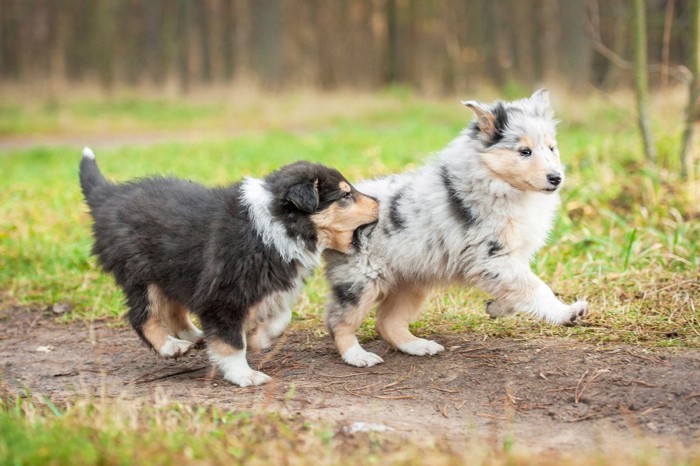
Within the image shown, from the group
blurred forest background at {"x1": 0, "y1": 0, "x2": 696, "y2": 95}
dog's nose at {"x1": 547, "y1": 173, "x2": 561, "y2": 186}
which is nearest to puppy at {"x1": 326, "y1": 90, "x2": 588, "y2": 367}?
dog's nose at {"x1": 547, "y1": 173, "x2": 561, "y2": 186}

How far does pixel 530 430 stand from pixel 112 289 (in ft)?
14.4

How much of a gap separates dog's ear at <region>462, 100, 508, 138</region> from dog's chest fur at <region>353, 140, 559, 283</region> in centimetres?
21

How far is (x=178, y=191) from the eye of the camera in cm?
540

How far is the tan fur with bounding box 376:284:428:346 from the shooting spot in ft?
18.5

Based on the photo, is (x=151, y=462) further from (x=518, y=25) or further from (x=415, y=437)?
(x=518, y=25)

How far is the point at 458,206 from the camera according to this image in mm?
5246

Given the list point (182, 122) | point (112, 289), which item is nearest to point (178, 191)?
point (112, 289)

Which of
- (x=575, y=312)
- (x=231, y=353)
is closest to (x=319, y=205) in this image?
(x=231, y=353)

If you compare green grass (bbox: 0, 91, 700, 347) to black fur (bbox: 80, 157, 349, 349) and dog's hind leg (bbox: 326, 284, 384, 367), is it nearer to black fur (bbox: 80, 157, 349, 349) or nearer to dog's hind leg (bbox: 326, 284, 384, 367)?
dog's hind leg (bbox: 326, 284, 384, 367)

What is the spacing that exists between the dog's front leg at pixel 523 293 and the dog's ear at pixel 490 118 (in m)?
0.82

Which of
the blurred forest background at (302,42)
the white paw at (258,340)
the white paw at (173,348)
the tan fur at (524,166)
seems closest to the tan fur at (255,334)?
the white paw at (258,340)

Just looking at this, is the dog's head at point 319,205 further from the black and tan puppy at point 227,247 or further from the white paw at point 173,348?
the white paw at point 173,348

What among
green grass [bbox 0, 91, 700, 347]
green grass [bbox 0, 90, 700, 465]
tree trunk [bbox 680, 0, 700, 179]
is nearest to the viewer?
green grass [bbox 0, 90, 700, 465]

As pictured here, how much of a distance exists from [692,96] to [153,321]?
5.77 metres
